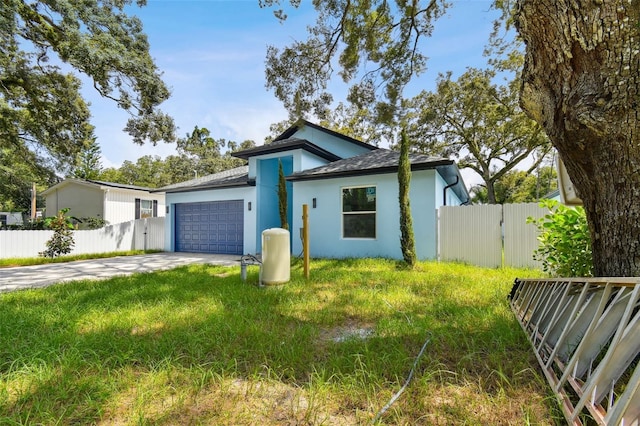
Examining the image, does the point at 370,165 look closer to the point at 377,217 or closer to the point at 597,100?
the point at 377,217

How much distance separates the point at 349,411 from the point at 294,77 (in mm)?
9110

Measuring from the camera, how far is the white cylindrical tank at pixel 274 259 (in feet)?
18.0

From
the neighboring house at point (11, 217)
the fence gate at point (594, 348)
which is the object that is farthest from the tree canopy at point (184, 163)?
the fence gate at point (594, 348)

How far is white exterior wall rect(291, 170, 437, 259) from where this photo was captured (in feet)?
27.3

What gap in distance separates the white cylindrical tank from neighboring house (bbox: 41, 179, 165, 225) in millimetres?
12115

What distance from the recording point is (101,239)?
12.2m

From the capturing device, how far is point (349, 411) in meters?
1.89

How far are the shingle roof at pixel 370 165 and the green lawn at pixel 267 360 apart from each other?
4.15 meters

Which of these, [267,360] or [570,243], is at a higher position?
[570,243]

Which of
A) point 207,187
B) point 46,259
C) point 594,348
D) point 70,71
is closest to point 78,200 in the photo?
point 46,259

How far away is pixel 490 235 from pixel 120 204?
17921 millimetres

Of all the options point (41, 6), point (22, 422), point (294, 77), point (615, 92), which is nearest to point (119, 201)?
point (41, 6)

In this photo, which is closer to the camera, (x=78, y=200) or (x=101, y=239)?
(x=101, y=239)

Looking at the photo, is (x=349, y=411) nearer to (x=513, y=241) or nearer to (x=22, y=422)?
(x=22, y=422)
